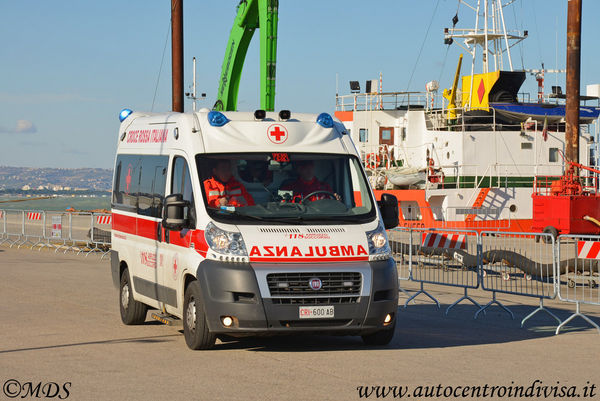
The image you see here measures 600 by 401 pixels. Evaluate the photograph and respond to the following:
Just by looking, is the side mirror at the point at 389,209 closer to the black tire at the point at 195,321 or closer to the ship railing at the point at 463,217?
the black tire at the point at 195,321

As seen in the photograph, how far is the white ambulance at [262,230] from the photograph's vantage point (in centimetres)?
1030

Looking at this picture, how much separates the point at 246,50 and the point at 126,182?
1221 cm

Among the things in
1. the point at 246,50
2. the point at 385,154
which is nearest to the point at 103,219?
the point at 246,50

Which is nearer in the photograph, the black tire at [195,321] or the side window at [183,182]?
the black tire at [195,321]

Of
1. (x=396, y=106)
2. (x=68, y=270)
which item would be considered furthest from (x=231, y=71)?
(x=396, y=106)

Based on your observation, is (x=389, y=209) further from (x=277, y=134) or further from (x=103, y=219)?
(x=103, y=219)

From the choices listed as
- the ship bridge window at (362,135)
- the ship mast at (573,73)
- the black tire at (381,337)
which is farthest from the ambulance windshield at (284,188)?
the ship bridge window at (362,135)

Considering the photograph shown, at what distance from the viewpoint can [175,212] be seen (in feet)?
35.5

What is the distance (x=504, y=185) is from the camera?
4031 cm

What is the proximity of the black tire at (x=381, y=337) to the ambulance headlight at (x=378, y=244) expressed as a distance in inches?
31.8

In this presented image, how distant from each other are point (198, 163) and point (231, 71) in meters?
14.4

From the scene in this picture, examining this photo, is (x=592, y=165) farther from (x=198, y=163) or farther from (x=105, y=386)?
(x=105, y=386)

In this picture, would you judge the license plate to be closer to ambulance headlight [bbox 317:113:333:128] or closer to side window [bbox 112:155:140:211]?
ambulance headlight [bbox 317:113:333:128]

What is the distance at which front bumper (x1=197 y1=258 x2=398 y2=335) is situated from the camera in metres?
10.2
